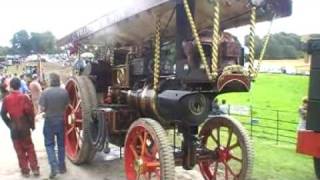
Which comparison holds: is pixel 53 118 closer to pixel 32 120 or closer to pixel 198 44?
pixel 32 120

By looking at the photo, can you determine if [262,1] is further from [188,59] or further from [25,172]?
[25,172]

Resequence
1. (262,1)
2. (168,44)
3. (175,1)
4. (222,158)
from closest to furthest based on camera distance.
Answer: (262,1) < (175,1) < (222,158) < (168,44)

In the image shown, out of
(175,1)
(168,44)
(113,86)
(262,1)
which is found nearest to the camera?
(262,1)

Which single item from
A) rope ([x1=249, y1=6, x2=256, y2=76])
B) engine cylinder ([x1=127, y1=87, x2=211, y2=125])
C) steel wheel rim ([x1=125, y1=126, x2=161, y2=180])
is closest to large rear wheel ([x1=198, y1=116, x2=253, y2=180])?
engine cylinder ([x1=127, y1=87, x2=211, y2=125])

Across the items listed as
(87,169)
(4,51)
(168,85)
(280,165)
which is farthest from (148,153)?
(4,51)

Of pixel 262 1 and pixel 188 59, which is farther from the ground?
pixel 262 1

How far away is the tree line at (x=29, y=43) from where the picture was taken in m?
95.1

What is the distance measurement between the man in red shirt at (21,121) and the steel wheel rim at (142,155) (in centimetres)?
214

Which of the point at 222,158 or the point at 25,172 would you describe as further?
the point at 25,172

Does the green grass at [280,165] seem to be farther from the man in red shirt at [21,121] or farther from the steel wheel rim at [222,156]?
the man in red shirt at [21,121]

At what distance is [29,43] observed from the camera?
3848 inches

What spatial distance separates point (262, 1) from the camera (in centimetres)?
518

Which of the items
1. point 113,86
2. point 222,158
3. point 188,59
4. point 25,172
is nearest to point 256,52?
point 188,59

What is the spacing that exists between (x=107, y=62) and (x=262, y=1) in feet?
13.1
